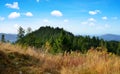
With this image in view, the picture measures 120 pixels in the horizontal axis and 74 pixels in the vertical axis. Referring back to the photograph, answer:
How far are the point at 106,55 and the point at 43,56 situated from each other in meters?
2.48

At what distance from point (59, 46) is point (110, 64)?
66.6 meters

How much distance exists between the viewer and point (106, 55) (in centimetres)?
1004

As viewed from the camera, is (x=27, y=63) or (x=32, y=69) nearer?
(x=32, y=69)

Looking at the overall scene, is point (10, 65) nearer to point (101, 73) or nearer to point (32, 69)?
point (32, 69)

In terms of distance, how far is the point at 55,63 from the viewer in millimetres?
9453

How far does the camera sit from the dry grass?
303 inches

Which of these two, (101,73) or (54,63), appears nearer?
(101,73)

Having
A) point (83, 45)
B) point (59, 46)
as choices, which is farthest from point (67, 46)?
point (83, 45)

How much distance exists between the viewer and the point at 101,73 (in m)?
7.31

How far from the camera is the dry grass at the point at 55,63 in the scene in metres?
7.70

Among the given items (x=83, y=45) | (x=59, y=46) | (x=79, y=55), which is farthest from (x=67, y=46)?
(x=79, y=55)

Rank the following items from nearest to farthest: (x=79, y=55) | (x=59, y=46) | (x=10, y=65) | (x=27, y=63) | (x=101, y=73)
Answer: (x=101, y=73)
(x=10, y=65)
(x=27, y=63)
(x=79, y=55)
(x=59, y=46)

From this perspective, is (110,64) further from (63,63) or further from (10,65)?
(10,65)

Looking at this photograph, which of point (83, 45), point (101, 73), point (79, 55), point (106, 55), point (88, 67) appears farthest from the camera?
point (83, 45)
